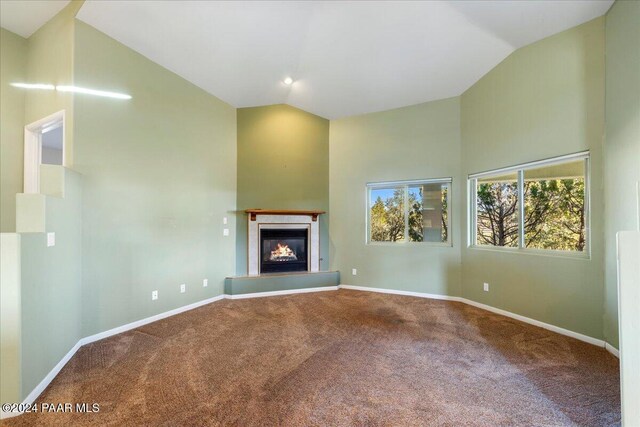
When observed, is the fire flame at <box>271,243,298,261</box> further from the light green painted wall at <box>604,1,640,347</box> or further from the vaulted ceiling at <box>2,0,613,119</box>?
the light green painted wall at <box>604,1,640,347</box>

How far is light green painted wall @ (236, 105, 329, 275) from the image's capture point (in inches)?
200

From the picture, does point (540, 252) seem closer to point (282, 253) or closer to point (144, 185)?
point (282, 253)

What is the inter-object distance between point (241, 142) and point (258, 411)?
425cm

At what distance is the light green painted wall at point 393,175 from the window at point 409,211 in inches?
5.6

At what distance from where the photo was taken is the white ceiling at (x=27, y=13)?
313 cm

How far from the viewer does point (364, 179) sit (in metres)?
5.40

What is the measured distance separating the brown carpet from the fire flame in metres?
1.69

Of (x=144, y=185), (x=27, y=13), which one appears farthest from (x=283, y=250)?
(x=27, y=13)

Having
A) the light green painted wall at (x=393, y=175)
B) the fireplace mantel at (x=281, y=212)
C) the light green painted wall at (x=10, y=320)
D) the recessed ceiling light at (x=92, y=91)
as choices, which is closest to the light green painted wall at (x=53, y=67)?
the recessed ceiling light at (x=92, y=91)

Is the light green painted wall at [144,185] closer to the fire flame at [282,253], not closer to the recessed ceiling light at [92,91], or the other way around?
the recessed ceiling light at [92,91]

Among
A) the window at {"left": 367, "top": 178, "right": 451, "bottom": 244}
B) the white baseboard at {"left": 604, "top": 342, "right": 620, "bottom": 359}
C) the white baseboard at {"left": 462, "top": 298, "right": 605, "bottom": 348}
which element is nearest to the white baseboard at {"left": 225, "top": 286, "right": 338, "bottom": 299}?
the window at {"left": 367, "top": 178, "right": 451, "bottom": 244}

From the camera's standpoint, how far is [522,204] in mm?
3830

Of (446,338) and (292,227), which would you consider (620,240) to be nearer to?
(446,338)

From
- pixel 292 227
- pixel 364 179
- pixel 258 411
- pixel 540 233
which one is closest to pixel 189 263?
pixel 292 227
